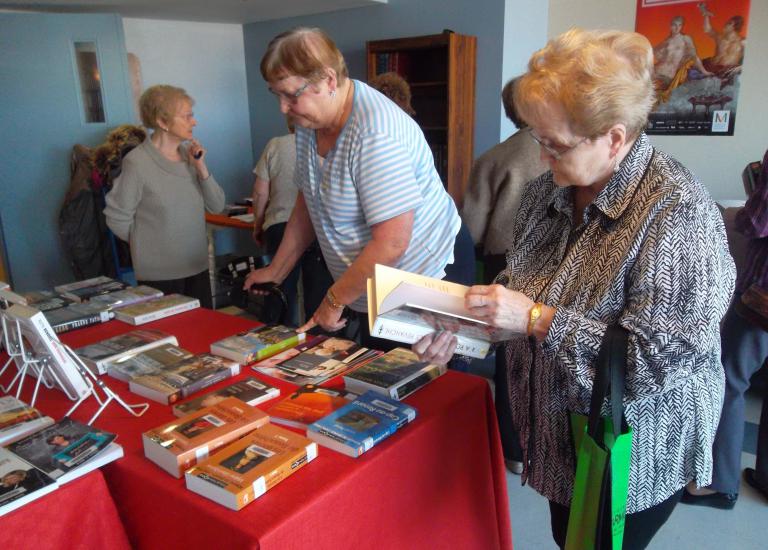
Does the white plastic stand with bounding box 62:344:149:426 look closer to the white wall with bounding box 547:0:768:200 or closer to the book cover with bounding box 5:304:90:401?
the book cover with bounding box 5:304:90:401

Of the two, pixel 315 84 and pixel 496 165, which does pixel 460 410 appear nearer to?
pixel 315 84

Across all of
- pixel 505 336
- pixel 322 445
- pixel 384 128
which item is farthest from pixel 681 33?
pixel 322 445

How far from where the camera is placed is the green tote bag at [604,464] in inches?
37.5

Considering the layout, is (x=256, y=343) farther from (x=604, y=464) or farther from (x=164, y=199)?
(x=164, y=199)

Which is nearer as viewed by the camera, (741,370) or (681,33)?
(741,370)

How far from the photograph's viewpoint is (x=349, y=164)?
1527 mm

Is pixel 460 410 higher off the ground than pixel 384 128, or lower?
lower

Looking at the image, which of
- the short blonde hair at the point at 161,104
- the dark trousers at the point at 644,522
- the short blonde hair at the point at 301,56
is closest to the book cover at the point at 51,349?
the short blonde hair at the point at 301,56

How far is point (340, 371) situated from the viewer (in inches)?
57.4

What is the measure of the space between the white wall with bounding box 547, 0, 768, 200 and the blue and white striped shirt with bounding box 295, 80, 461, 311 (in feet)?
10.5

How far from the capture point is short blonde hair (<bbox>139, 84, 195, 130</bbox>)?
2541mm

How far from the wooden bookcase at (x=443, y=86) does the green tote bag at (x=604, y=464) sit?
322cm

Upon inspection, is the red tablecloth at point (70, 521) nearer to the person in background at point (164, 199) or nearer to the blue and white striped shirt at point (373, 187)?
the blue and white striped shirt at point (373, 187)

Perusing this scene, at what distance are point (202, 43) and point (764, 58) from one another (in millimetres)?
4221
